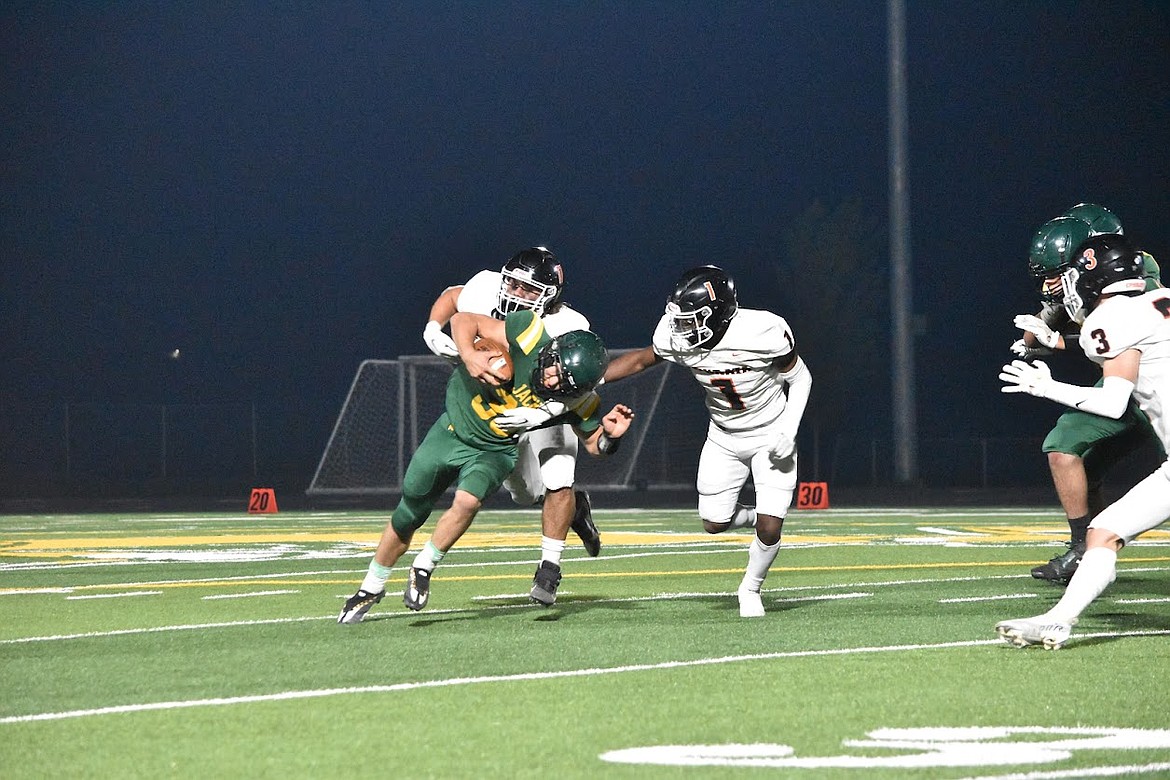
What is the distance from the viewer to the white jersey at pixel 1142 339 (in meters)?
6.98

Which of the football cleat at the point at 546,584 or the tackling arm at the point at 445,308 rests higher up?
the tackling arm at the point at 445,308

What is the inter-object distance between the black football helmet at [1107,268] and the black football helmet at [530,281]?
100 inches

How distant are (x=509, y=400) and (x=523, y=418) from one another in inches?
15.0

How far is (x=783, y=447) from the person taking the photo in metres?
8.40

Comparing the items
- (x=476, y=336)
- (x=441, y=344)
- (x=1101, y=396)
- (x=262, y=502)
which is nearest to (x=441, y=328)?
(x=441, y=344)

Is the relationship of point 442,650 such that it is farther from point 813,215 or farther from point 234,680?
point 813,215

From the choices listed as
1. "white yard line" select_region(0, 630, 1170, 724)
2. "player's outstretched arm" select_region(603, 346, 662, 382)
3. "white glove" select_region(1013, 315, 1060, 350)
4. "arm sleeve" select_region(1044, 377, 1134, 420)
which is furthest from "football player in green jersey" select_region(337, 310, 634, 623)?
"white glove" select_region(1013, 315, 1060, 350)

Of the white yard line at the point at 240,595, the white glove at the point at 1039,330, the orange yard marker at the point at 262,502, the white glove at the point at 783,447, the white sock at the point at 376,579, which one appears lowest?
the orange yard marker at the point at 262,502

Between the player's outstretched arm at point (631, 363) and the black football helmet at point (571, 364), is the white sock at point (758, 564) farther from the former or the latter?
the black football helmet at point (571, 364)

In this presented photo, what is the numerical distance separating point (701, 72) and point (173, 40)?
44.3 feet

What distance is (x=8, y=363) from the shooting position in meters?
41.4

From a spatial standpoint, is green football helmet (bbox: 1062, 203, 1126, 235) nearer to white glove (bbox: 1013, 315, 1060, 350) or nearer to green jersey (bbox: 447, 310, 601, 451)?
white glove (bbox: 1013, 315, 1060, 350)

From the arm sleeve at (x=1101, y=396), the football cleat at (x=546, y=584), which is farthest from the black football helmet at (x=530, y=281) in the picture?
the arm sleeve at (x=1101, y=396)

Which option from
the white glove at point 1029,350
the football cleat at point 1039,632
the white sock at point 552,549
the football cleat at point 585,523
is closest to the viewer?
the football cleat at point 1039,632
